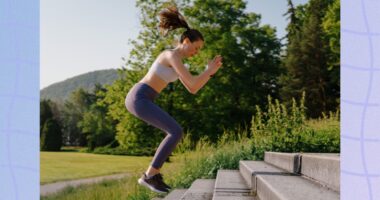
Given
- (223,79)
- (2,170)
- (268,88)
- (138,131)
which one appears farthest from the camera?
(268,88)

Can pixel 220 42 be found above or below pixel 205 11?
below

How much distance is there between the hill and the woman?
9.78 m

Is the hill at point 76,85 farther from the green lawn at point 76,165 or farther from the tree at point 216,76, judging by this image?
the tree at point 216,76

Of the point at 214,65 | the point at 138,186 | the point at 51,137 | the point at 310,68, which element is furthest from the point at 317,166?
the point at 310,68

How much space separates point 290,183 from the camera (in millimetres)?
2744

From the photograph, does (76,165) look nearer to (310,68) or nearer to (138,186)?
(138,186)

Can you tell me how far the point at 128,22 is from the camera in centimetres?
363

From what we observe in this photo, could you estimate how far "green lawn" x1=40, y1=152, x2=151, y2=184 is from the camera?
858 cm

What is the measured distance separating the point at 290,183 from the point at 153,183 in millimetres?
885

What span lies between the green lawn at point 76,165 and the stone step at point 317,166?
4738 millimetres

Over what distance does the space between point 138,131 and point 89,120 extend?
7.55 feet

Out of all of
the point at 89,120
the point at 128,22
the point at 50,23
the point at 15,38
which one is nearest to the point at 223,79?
the point at 89,120

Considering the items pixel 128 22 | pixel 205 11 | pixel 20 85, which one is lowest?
pixel 20 85
